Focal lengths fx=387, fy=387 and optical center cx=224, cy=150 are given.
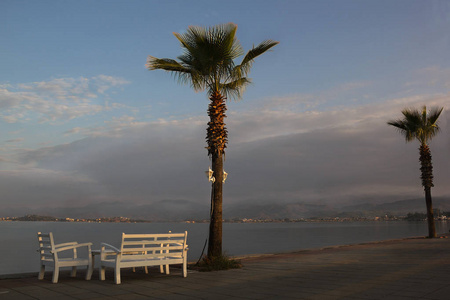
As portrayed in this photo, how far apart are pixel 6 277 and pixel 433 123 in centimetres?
2514

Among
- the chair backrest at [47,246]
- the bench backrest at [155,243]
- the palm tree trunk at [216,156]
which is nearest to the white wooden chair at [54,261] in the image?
the chair backrest at [47,246]

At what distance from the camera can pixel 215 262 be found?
10.5 m

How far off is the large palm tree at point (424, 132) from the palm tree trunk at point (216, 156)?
17.4 metres

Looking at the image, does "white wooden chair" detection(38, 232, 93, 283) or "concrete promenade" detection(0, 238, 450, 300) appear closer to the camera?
"concrete promenade" detection(0, 238, 450, 300)

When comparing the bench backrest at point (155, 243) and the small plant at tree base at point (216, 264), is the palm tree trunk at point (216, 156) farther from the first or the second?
the bench backrest at point (155, 243)

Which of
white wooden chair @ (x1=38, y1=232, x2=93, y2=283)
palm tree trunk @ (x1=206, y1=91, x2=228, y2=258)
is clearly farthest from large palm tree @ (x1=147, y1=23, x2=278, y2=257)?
white wooden chair @ (x1=38, y1=232, x2=93, y2=283)

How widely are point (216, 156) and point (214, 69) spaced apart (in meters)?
2.83

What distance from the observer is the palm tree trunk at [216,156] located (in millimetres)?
11688

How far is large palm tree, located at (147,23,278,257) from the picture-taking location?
11.7 metres

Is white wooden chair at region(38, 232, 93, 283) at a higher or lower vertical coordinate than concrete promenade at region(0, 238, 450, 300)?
higher

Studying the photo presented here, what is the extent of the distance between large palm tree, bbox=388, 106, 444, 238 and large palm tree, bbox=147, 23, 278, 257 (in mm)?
16490

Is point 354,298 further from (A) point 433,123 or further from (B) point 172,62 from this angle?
(A) point 433,123

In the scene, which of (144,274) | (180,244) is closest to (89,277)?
(144,274)

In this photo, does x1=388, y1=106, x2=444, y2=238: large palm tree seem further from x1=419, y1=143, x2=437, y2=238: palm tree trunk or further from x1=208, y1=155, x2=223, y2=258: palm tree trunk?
x1=208, y1=155, x2=223, y2=258: palm tree trunk
